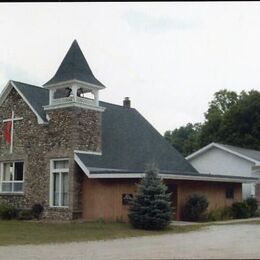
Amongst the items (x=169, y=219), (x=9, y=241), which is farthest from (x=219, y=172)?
(x=9, y=241)

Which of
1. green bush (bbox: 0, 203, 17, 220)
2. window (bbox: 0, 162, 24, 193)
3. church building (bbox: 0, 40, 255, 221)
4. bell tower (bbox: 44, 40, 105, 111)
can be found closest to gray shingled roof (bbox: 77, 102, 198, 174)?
A: church building (bbox: 0, 40, 255, 221)

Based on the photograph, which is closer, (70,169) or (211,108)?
(70,169)

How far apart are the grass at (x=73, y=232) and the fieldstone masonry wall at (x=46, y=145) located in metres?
2.99

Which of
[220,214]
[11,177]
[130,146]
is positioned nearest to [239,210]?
[220,214]

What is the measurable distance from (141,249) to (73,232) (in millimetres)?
5841

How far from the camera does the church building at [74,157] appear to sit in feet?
72.5

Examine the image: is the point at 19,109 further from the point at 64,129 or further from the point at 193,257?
the point at 193,257

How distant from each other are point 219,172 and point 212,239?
66.6 ft

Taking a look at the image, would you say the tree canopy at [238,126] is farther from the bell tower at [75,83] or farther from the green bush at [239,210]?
the bell tower at [75,83]

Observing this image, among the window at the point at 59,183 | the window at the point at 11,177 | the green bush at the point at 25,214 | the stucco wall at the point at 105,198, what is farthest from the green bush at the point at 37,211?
the stucco wall at the point at 105,198

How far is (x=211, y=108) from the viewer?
202 ft

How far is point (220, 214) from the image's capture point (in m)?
25.2

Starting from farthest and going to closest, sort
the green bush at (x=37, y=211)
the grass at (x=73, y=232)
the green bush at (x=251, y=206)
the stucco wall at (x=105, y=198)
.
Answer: the green bush at (x=251, y=206) < the green bush at (x=37, y=211) < the stucco wall at (x=105, y=198) < the grass at (x=73, y=232)

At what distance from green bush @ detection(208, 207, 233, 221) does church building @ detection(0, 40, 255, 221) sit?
1.74 ft
